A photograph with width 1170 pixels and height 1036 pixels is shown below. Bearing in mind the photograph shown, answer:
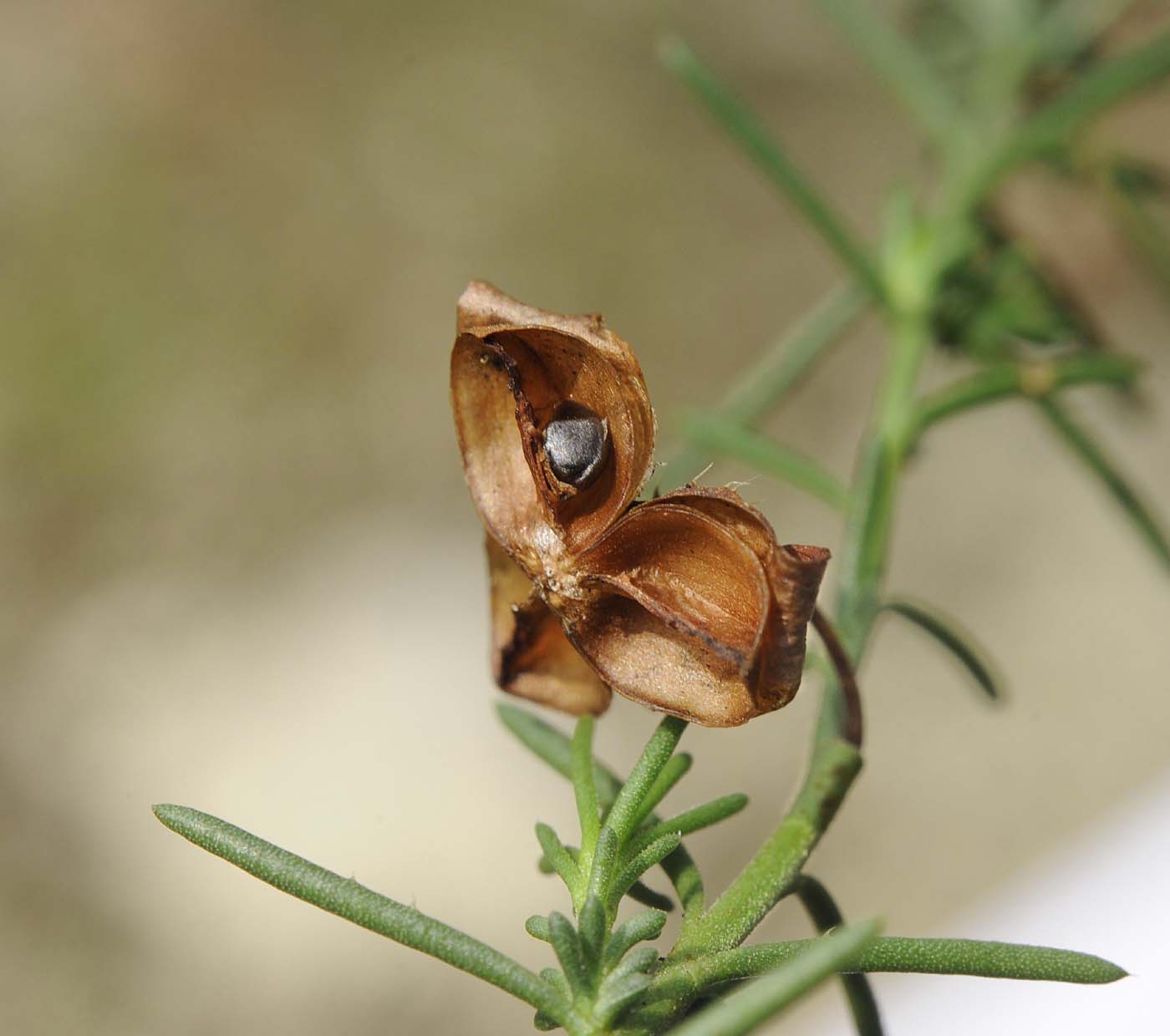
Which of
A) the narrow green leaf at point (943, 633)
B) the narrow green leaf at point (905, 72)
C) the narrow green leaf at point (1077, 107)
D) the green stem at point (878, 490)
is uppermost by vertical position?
the narrow green leaf at point (905, 72)

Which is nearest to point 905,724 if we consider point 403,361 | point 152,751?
point 403,361

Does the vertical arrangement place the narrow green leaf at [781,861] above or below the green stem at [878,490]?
below

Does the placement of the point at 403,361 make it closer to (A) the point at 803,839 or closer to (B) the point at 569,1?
(B) the point at 569,1

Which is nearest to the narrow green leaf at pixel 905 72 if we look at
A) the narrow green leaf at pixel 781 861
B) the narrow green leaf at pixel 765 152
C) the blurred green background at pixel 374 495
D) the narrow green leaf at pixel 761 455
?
the narrow green leaf at pixel 765 152

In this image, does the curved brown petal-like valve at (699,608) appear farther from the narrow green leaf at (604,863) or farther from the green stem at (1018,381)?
the green stem at (1018,381)

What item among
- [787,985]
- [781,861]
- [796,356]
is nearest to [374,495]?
[796,356]

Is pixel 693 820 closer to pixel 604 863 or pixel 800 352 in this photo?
pixel 604 863
